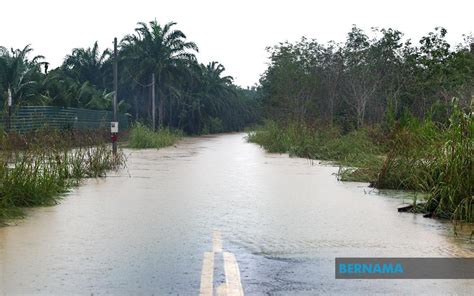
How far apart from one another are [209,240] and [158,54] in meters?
49.5

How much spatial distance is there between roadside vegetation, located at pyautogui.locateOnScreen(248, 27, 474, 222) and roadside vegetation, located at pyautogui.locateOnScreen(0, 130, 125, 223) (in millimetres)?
6399

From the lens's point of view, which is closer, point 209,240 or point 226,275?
point 226,275

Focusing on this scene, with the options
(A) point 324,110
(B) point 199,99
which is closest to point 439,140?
(A) point 324,110

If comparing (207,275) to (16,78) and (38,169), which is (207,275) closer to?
(38,169)

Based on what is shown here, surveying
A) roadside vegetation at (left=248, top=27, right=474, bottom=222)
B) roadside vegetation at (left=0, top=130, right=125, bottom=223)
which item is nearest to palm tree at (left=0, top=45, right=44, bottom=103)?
roadside vegetation at (left=248, top=27, right=474, bottom=222)

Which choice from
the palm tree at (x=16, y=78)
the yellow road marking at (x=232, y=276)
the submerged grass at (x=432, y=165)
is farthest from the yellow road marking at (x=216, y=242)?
the palm tree at (x=16, y=78)

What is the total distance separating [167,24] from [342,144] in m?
35.6

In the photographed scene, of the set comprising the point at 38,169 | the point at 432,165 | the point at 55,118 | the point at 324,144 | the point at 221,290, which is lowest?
the point at 221,290

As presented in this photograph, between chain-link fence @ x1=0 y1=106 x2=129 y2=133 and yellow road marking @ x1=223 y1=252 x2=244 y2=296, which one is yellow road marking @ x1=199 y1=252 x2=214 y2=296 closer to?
yellow road marking @ x1=223 y1=252 x2=244 y2=296

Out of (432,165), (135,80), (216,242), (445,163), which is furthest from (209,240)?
(135,80)

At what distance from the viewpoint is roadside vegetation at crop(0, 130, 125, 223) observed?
9.69 m

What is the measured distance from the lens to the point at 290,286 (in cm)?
525

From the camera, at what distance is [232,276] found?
5570 mm

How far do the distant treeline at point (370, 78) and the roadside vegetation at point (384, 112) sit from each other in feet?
0.23
